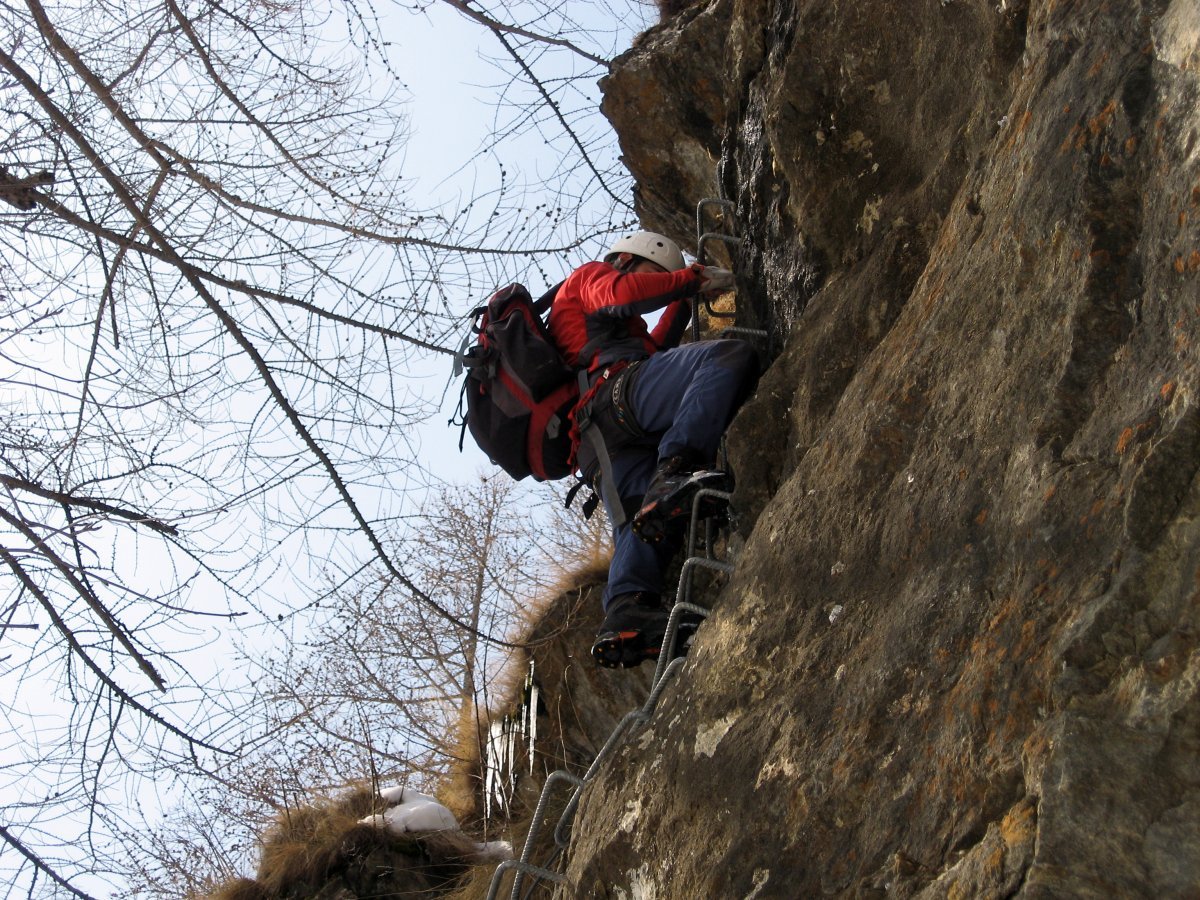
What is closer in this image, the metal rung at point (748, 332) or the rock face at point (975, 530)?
the rock face at point (975, 530)

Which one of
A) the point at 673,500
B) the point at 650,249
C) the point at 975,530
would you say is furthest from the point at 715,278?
the point at 975,530

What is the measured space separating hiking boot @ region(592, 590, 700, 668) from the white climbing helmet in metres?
1.67

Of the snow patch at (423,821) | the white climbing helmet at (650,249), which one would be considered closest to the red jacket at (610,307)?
the white climbing helmet at (650,249)

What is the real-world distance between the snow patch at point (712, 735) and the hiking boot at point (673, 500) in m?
1.02

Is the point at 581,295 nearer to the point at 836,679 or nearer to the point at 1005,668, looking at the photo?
the point at 836,679

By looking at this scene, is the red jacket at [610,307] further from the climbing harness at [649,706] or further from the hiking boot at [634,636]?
the hiking boot at [634,636]

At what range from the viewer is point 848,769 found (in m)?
→ 2.58

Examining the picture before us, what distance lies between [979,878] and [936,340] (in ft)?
4.89

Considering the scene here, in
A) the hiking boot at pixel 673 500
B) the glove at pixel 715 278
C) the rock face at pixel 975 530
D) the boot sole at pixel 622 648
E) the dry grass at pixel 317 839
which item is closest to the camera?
the rock face at pixel 975 530

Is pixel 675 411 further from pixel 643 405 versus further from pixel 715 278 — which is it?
pixel 715 278

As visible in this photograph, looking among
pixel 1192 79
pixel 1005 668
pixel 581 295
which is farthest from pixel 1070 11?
pixel 581 295

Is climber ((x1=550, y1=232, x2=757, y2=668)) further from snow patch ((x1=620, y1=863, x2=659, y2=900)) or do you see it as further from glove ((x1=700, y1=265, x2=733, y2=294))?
snow patch ((x1=620, y1=863, x2=659, y2=900))

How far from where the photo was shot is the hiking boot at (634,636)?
13.8 feet

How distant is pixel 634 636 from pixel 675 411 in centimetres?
85
